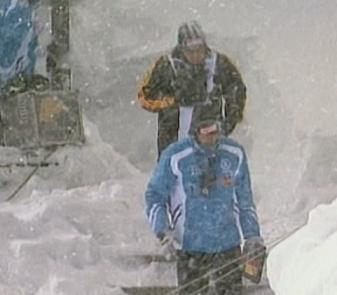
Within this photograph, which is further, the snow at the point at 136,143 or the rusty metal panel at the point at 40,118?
the rusty metal panel at the point at 40,118

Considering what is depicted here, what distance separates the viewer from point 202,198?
6.89 m

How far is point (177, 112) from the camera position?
8.65 metres

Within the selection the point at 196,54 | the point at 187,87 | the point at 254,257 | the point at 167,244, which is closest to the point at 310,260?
the point at 254,257

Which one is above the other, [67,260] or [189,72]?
[189,72]

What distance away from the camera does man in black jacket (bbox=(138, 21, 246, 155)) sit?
8.30 m

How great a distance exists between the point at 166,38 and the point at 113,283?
507 centimetres

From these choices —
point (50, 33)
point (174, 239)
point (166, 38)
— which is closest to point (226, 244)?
point (174, 239)

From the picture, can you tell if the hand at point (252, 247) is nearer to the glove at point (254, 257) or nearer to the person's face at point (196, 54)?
the glove at point (254, 257)

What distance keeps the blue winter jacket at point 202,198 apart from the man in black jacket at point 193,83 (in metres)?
1.29

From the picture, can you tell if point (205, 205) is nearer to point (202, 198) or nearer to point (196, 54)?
point (202, 198)

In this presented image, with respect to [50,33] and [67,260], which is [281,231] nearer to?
[67,260]

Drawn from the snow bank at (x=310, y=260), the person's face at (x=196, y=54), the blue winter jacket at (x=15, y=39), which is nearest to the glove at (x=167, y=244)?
the person's face at (x=196, y=54)

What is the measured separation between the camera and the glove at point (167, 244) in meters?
6.89

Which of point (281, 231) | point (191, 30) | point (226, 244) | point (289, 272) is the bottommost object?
point (281, 231)
